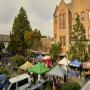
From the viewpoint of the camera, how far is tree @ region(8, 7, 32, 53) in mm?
81000

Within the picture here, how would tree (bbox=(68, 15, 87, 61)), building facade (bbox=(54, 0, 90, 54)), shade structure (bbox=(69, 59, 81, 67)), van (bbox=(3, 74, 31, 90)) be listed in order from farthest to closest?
1. building facade (bbox=(54, 0, 90, 54))
2. tree (bbox=(68, 15, 87, 61))
3. shade structure (bbox=(69, 59, 81, 67))
4. van (bbox=(3, 74, 31, 90))

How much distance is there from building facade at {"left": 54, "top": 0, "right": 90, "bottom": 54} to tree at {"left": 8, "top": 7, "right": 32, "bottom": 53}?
70.6 ft

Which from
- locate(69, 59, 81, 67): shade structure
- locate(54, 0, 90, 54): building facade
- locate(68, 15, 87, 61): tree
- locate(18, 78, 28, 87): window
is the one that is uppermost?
locate(54, 0, 90, 54): building facade

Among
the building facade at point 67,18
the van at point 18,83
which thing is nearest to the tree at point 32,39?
the building facade at point 67,18

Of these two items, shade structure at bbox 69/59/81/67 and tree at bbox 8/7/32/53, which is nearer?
shade structure at bbox 69/59/81/67

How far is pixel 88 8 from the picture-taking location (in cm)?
5397

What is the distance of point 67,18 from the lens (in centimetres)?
5747

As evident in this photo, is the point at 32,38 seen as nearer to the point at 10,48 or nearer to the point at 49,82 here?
the point at 10,48

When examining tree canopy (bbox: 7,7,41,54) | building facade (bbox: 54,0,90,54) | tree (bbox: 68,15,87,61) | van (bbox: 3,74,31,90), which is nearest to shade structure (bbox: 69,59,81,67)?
tree (bbox: 68,15,87,61)

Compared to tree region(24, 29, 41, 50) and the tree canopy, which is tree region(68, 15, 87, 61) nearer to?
the tree canopy

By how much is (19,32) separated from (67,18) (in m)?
28.8

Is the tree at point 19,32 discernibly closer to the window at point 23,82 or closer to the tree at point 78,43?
the tree at point 78,43

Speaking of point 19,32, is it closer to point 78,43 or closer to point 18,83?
point 78,43

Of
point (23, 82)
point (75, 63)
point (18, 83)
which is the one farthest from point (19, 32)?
point (18, 83)
